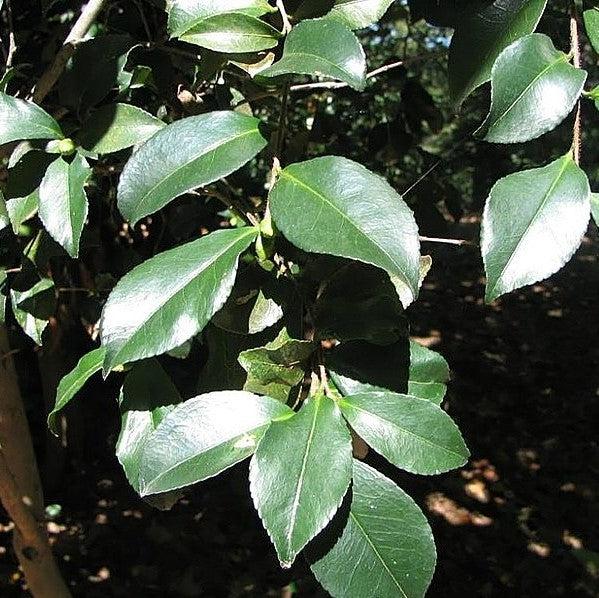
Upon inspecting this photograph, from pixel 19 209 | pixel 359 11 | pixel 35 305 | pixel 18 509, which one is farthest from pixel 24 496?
pixel 359 11

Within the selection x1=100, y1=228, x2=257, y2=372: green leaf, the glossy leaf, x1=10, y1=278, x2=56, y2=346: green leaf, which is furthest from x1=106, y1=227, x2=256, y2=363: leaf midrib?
x1=10, y1=278, x2=56, y2=346: green leaf

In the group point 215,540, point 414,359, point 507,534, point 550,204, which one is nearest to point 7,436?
point 414,359

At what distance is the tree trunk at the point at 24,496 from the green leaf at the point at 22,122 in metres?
0.86

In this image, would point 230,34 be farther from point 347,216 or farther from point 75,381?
point 75,381

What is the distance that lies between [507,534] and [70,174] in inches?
110

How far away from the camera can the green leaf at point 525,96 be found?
589 millimetres

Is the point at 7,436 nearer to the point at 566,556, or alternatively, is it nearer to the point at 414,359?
the point at 414,359

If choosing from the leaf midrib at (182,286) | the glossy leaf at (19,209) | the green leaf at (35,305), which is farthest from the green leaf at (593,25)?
the green leaf at (35,305)

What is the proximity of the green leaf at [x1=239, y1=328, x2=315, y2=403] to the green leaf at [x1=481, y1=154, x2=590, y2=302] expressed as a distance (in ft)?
0.54

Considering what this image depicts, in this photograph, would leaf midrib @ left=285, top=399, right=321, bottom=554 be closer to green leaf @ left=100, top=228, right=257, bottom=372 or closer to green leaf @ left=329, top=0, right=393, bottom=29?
green leaf @ left=100, top=228, right=257, bottom=372

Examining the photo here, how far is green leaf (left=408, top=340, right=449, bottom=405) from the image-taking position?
0.70 meters

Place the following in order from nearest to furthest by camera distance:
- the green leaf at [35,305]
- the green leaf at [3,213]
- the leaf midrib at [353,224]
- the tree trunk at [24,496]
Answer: the leaf midrib at [353,224] < the green leaf at [3,213] < the green leaf at [35,305] < the tree trunk at [24,496]

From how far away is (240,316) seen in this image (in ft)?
2.26

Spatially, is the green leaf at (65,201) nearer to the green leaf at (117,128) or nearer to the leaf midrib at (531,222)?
the green leaf at (117,128)
